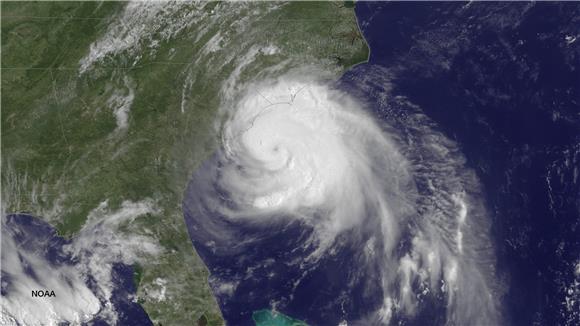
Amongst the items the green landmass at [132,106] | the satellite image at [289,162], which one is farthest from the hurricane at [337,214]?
the green landmass at [132,106]

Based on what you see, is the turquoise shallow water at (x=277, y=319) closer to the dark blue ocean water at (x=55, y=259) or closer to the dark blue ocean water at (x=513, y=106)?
the dark blue ocean water at (x=55, y=259)

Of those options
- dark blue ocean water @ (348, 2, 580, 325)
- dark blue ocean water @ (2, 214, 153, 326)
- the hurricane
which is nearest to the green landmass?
dark blue ocean water @ (2, 214, 153, 326)

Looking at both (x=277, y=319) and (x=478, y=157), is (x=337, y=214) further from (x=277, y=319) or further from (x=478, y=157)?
(x=478, y=157)

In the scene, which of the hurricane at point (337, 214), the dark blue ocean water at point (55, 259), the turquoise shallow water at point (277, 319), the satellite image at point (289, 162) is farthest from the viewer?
the dark blue ocean water at point (55, 259)

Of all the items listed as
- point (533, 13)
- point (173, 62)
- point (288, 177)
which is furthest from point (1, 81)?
point (533, 13)

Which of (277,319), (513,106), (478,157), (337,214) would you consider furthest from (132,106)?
(513,106)

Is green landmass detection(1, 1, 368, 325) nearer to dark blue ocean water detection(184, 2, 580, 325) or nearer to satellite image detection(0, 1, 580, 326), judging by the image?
satellite image detection(0, 1, 580, 326)
